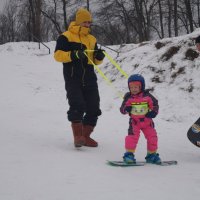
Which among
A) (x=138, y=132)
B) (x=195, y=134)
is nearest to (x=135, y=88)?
(x=138, y=132)

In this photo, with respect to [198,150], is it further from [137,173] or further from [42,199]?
[42,199]

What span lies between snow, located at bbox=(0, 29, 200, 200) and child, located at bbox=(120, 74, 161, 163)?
316mm

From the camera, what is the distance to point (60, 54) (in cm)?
511

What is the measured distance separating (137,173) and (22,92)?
7.49 metres

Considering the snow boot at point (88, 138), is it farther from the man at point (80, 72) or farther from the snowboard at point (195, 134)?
the snowboard at point (195, 134)

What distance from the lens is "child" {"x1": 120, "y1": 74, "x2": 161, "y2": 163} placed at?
443cm

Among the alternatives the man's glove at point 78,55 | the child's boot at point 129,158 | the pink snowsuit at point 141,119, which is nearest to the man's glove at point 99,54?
the man's glove at point 78,55

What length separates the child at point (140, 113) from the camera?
443cm

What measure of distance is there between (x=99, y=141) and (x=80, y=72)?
1.26 metres

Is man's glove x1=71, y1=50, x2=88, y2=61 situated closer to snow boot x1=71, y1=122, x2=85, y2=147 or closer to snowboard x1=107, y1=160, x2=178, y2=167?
snow boot x1=71, y1=122, x2=85, y2=147

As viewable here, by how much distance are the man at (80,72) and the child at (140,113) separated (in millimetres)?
869

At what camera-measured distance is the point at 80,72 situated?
5.29m

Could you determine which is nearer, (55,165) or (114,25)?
(55,165)

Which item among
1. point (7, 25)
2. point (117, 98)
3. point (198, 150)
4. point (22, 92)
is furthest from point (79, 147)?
point (7, 25)
